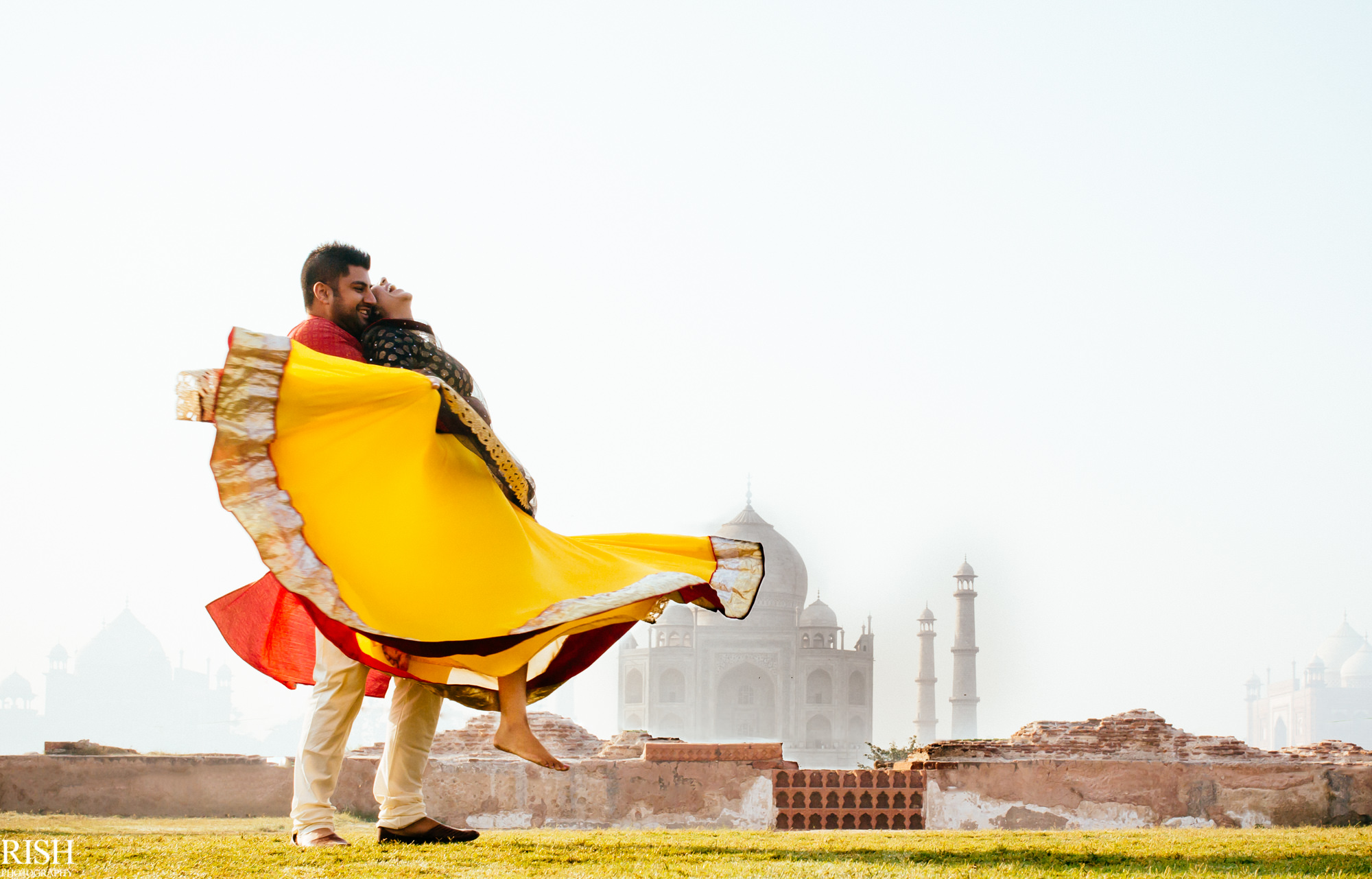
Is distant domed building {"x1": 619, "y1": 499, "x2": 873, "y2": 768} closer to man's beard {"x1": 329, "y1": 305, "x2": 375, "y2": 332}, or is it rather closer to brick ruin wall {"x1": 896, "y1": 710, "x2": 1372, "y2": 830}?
brick ruin wall {"x1": 896, "y1": 710, "x2": 1372, "y2": 830}

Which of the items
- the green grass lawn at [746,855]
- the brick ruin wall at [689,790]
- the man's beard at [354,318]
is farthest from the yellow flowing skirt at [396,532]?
the brick ruin wall at [689,790]

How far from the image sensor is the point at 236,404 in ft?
10.1

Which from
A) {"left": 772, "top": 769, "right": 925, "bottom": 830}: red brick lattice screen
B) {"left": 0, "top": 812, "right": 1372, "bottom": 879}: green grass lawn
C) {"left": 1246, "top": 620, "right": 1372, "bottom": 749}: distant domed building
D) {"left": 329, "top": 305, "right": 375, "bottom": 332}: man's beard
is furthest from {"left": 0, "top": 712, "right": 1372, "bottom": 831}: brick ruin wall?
{"left": 1246, "top": 620, "right": 1372, "bottom": 749}: distant domed building

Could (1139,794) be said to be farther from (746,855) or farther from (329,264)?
(329,264)

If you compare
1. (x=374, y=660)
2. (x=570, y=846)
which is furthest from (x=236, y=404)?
(x=570, y=846)

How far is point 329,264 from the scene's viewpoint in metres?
3.58

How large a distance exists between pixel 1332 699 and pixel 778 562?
6145cm

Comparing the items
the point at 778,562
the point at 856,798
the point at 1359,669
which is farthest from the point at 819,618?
the point at 1359,669

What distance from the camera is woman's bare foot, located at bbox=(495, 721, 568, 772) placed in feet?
9.77

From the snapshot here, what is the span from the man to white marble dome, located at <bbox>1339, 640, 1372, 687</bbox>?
9765cm

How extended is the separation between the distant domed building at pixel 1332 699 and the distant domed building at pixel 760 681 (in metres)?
51.1

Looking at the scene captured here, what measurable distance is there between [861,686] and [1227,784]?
143 feet

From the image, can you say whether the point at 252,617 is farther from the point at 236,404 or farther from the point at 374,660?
the point at 236,404

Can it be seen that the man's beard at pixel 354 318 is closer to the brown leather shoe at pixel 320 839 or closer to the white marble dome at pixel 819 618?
the brown leather shoe at pixel 320 839
